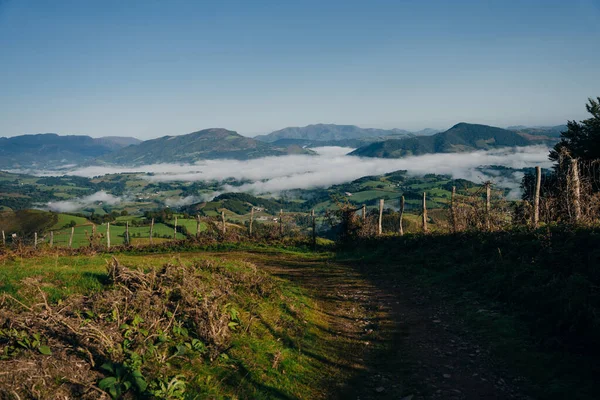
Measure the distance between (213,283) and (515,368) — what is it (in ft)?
22.8

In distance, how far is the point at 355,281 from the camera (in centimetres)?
1452

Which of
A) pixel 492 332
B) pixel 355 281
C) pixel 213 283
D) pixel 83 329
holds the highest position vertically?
pixel 83 329

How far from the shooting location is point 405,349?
773 centimetres

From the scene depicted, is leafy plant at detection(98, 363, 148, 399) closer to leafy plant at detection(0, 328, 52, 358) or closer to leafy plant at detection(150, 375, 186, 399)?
leafy plant at detection(150, 375, 186, 399)

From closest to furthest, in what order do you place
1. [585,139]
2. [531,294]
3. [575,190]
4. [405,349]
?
1. [405,349]
2. [531,294]
3. [575,190]
4. [585,139]

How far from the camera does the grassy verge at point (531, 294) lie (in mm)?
6113

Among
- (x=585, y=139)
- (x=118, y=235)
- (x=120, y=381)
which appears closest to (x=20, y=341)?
(x=120, y=381)

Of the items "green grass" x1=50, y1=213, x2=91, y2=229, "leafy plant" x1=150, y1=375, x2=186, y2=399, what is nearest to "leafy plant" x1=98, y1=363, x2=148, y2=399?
"leafy plant" x1=150, y1=375, x2=186, y2=399

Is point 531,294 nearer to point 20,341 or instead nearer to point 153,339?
point 153,339

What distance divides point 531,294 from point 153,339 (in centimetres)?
858

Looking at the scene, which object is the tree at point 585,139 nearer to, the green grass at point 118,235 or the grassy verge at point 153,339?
the grassy verge at point 153,339

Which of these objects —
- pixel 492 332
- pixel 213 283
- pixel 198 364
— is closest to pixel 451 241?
pixel 492 332

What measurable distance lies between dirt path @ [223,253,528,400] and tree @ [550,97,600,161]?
21943mm

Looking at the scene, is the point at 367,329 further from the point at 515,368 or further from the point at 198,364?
the point at 198,364
